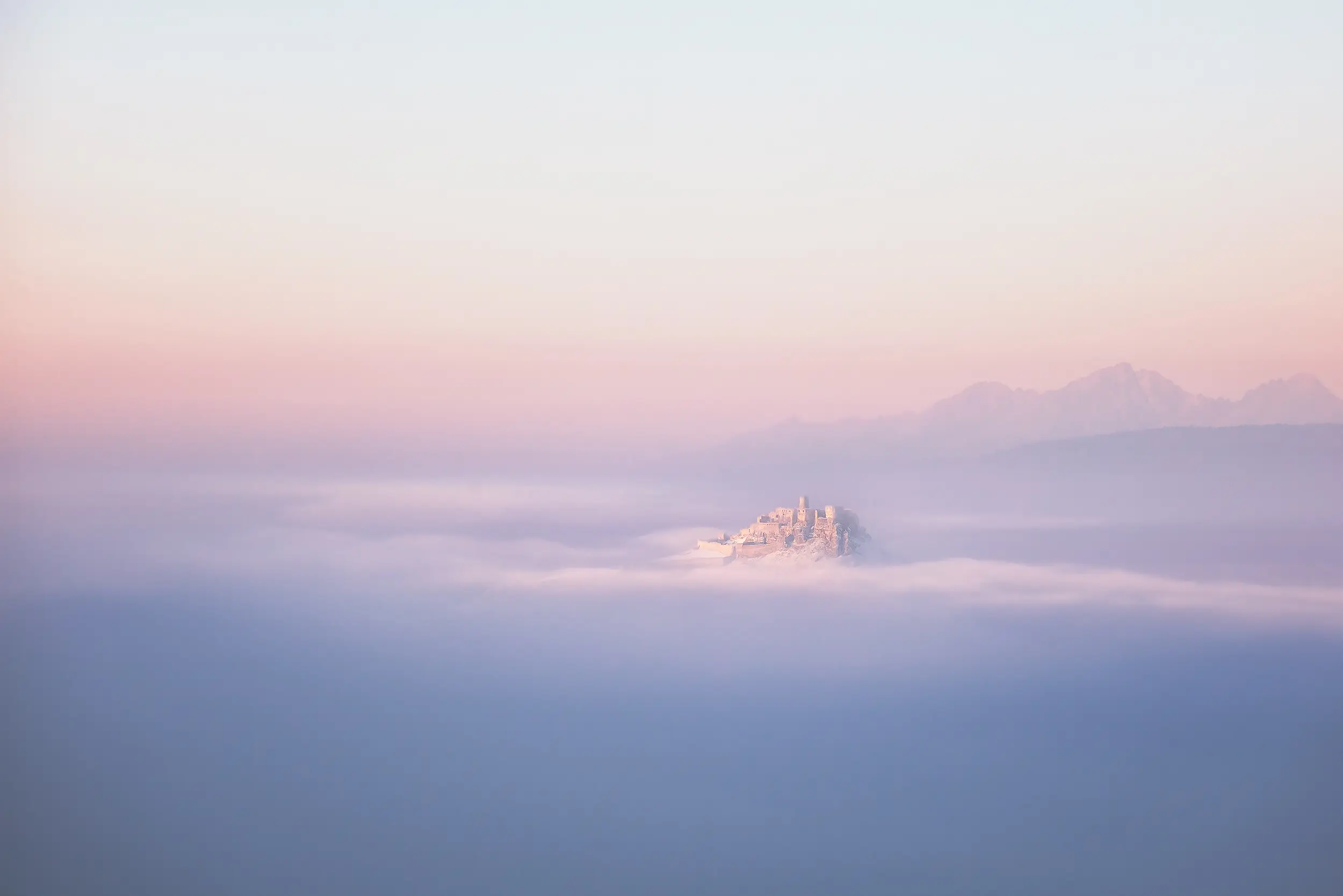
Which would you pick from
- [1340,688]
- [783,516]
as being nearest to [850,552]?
[783,516]

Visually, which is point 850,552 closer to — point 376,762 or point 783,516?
point 783,516

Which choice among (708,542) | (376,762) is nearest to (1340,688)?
(708,542)

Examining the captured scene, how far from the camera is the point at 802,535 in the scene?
1991 cm

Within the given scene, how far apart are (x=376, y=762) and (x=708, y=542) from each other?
600cm

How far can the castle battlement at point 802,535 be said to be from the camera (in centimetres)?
1986

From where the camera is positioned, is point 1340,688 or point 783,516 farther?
point 783,516

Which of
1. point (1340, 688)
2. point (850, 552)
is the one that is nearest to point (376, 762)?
point (850, 552)

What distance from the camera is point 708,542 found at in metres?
20.3

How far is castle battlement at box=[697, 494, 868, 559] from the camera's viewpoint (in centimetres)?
1986

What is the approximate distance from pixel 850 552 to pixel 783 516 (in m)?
1.12

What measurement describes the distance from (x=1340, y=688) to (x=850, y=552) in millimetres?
6742

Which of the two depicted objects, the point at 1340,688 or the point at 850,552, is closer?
the point at 1340,688

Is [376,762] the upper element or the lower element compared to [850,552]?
lower

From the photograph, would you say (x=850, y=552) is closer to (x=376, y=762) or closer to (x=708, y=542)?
(x=708, y=542)
